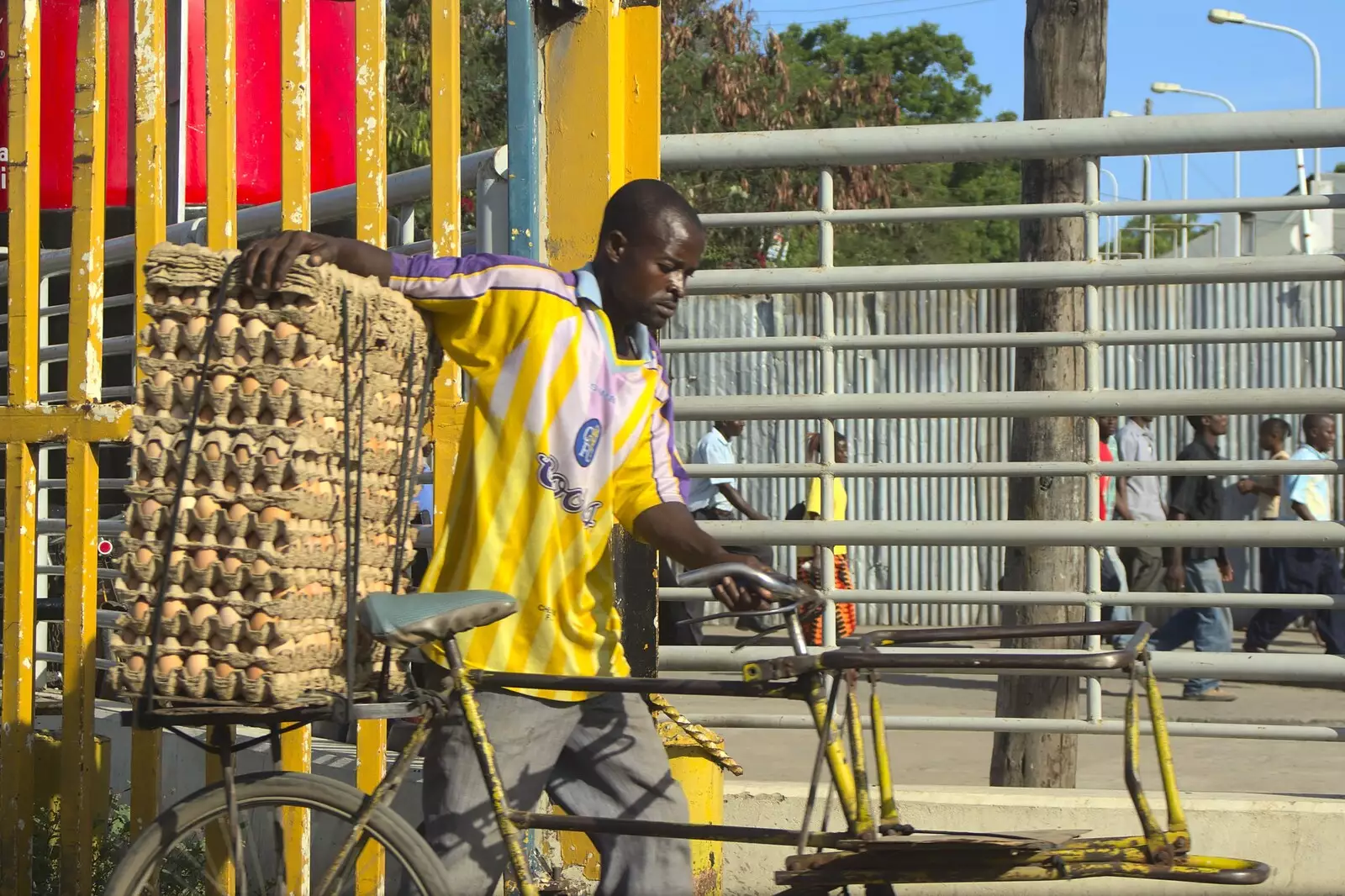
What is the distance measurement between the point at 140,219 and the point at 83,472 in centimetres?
69

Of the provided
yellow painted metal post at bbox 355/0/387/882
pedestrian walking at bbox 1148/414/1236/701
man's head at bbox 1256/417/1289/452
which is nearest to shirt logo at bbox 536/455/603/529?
yellow painted metal post at bbox 355/0/387/882

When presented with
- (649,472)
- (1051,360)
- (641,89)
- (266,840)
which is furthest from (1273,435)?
(266,840)

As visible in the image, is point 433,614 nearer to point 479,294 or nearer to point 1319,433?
point 479,294

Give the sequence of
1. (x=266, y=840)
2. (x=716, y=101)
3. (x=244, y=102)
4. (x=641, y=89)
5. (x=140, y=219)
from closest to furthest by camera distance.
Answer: (x=266, y=840) < (x=140, y=219) < (x=641, y=89) < (x=244, y=102) < (x=716, y=101)

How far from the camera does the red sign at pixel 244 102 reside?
7.92m

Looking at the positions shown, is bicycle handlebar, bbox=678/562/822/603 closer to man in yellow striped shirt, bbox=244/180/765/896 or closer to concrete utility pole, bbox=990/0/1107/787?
man in yellow striped shirt, bbox=244/180/765/896

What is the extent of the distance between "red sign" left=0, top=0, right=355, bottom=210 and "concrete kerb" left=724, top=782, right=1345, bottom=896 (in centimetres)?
469

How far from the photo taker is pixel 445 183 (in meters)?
4.35

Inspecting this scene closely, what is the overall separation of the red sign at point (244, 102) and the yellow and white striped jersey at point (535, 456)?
510cm

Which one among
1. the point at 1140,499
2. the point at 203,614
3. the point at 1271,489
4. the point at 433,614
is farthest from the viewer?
the point at 1271,489

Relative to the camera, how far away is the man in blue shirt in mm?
10758

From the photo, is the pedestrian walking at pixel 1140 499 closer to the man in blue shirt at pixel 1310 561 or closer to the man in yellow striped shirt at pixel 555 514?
the man in blue shirt at pixel 1310 561

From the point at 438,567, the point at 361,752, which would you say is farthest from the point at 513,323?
the point at 361,752

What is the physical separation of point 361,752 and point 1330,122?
3267 millimetres
